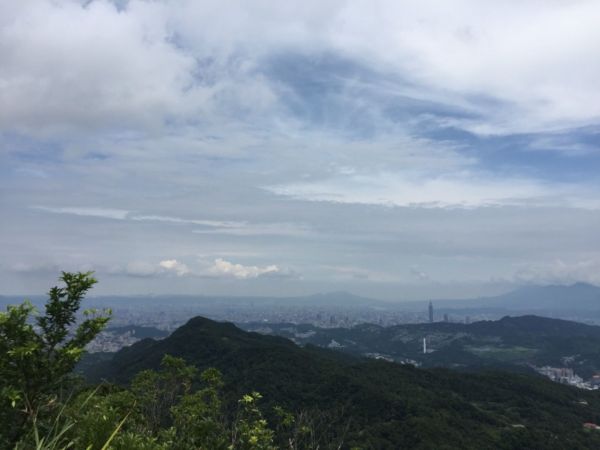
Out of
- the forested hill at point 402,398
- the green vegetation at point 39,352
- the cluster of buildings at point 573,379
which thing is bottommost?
the cluster of buildings at point 573,379

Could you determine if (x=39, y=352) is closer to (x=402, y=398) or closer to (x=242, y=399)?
(x=242, y=399)

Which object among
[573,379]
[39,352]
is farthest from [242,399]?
[573,379]

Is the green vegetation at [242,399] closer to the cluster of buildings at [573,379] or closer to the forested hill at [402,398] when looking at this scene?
the forested hill at [402,398]

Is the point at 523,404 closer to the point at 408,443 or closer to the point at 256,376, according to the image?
the point at 408,443

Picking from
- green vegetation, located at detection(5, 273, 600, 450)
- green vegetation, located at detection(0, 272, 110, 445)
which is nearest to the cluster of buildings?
green vegetation, located at detection(5, 273, 600, 450)

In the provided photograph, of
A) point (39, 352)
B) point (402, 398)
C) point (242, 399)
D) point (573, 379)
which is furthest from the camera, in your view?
point (573, 379)

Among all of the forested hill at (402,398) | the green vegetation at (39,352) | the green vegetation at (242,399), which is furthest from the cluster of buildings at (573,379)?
the green vegetation at (39,352)

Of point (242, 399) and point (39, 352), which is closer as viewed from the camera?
point (39, 352)
